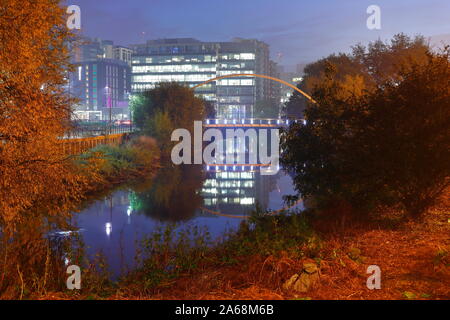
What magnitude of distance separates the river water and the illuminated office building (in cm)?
13432

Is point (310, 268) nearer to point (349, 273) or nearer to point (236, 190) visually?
point (349, 273)

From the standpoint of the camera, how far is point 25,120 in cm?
1116

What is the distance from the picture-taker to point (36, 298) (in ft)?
21.4

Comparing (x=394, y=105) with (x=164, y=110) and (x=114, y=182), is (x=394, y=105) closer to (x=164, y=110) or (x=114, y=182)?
(x=114, y=182)

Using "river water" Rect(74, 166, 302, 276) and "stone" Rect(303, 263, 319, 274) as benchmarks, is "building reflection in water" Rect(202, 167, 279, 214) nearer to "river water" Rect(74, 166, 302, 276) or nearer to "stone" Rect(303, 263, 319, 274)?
"river water" Rect(74, 166, 302, 276)

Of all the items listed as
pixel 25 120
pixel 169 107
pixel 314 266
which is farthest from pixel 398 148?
pixel 169 107

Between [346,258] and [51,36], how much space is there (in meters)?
11.3

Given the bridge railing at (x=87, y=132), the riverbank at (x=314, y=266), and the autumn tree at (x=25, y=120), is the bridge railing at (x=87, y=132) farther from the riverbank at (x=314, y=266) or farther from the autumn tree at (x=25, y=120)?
the riverbank at (x=314, y=266)

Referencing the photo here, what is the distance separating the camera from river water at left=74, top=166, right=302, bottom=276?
18.9 m

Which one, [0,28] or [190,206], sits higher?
[0,28]

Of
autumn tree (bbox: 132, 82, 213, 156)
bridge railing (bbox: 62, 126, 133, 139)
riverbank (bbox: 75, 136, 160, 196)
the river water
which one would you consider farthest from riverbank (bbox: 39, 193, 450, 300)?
autumn tree (bbox: 132, 82, 213, 156)

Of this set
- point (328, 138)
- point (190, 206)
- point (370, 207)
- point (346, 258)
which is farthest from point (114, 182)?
point (346, 258)

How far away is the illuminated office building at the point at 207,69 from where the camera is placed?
6964 inches
